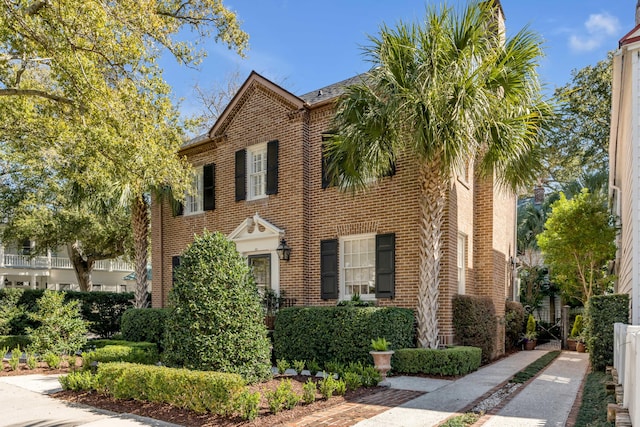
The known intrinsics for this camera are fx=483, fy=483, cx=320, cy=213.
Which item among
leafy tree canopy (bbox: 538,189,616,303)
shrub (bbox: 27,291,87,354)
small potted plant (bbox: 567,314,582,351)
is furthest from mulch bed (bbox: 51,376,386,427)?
small potted plant (bbox: 567,314,582,351)

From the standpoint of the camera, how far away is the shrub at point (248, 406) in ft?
20.1

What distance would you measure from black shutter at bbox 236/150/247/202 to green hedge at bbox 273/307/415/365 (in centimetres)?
491

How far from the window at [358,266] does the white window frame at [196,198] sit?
20.0 ft

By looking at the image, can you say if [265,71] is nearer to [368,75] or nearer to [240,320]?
[368,75]

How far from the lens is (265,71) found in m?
29.3

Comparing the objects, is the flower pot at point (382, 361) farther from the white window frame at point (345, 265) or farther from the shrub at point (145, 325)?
the shrub at point (145, 325)

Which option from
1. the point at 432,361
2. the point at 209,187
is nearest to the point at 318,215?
the point at 209,187

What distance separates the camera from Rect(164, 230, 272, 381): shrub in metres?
7.45

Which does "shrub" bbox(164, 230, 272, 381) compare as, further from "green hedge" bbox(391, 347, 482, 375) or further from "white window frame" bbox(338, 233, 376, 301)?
"white window frame" bbox(338, 233, 376, 301)

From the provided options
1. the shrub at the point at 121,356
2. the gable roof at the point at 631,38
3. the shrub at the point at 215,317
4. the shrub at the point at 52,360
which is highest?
the gable roof at the point at 631,38

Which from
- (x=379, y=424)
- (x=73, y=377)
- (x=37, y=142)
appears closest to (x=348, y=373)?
(x=379, y=424)

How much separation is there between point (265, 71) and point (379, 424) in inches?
1027

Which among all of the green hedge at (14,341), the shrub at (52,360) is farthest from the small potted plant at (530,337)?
the green hedge at (14,341)

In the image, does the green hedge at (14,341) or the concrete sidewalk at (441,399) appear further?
the green hedge at (14,341)
